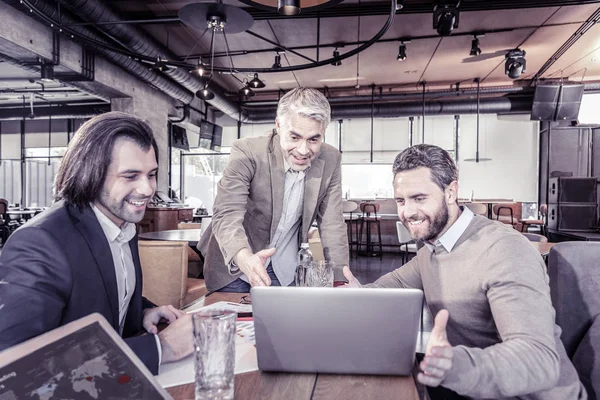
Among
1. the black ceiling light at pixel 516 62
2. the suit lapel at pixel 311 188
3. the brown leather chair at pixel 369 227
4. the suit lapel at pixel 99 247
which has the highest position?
the black ceiling light at pixel 516 62

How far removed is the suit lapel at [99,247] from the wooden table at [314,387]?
38 cm

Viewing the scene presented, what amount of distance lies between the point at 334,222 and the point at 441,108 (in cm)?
920

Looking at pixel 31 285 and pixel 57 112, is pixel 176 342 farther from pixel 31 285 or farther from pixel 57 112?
pixel 57 112

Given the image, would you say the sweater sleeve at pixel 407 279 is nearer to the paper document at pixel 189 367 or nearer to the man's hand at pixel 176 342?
the paper document at pixel 189 367

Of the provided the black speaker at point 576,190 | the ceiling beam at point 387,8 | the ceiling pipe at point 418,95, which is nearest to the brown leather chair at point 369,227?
the ceiling pipe at point 418,95

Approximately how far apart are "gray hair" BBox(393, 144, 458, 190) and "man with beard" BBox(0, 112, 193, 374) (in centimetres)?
88

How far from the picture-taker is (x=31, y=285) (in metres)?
0.87

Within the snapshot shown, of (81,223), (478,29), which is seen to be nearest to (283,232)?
(81,223)

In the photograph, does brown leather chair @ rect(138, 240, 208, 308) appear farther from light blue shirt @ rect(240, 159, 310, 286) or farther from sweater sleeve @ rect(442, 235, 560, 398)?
sweater sleeve @ rect(442, 235, 560, 398)

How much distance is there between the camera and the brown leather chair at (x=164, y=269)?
2799mm

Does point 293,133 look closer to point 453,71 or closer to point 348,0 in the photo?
point 348,0

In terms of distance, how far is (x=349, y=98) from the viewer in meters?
10.9

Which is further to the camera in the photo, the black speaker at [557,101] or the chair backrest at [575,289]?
the black speaker at [557,101]

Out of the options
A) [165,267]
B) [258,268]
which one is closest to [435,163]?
[258,268]
